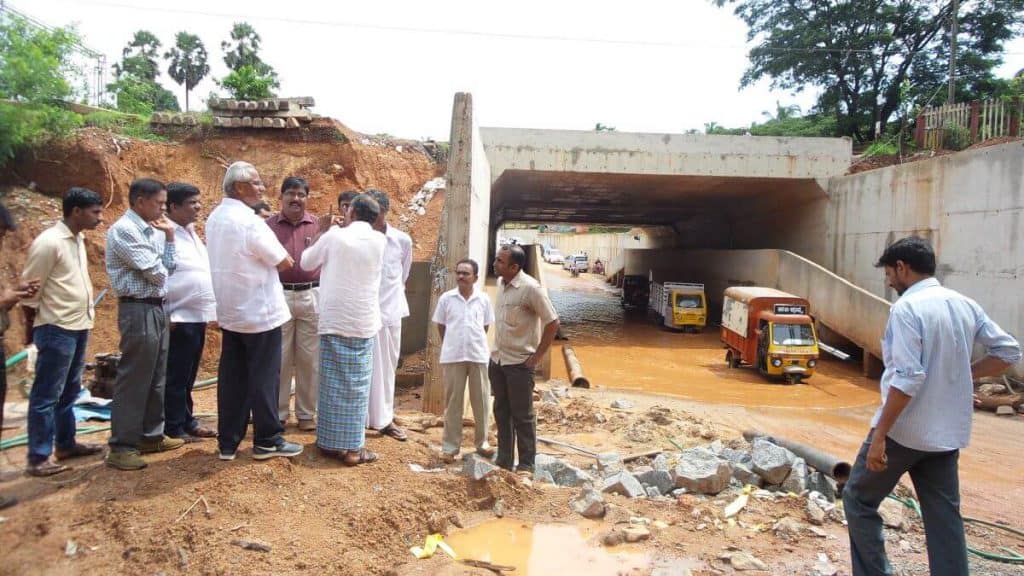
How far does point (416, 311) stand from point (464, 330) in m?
4.37

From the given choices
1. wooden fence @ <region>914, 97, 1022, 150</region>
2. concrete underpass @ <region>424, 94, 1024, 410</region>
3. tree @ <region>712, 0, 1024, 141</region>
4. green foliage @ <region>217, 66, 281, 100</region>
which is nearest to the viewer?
concrete underpass @ <region>424, 94, 1024, 410</region>

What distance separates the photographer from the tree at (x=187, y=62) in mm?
38781

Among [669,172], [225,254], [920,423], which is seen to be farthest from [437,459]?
[669,172]

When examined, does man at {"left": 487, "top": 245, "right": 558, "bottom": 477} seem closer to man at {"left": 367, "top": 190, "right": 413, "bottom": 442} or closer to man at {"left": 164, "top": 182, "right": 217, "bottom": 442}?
man at {"left": 367, "top": 190, "right": 413, "bottom": 442}

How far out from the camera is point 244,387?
365 cm

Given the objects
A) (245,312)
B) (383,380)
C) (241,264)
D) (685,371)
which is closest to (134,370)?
(245,312)

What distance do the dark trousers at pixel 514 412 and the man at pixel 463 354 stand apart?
141 millimetres

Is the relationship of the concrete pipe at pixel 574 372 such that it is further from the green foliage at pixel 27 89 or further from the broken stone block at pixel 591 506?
the green foliage at pixel 27 89

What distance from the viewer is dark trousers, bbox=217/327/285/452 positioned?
11.8 feet

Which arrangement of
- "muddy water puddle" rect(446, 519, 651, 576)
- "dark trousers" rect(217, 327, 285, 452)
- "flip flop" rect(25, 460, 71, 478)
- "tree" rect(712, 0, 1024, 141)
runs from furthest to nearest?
1. "tree" rect(712, 0, 1024, 141)
2. "dark trousers" rect(217, 327, 285, 452)
3. "flip flop" rect(25, 460, 71, 478)
4. "muddy water puddle" rect(446, 519, 651, 576)

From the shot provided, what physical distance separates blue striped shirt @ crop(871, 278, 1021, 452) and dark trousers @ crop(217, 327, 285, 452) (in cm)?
335

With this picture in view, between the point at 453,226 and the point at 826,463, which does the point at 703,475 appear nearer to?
the point at 826,463

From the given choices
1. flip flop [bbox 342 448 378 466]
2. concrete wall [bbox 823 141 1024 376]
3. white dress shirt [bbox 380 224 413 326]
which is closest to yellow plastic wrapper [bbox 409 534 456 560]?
flip flop [bbox 342 448 378 466]

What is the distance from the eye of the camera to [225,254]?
3.56 metres
